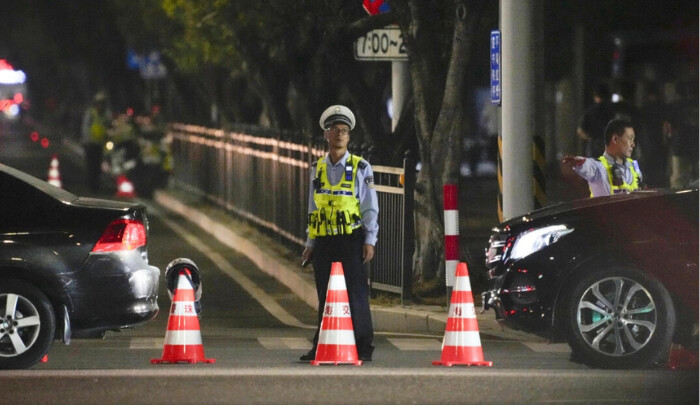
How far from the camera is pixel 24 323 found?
10.7 meters

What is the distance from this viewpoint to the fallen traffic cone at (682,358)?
11.0 metres

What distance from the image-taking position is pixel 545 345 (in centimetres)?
1258

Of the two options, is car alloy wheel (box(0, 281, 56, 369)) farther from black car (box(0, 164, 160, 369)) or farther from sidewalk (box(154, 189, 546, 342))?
sidewalk (box(154, 189, 546, 342))

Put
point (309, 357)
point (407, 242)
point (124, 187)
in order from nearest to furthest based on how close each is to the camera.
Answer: point (309, 357), point (407, 242), point (124, 187)

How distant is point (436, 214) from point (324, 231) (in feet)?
16.4

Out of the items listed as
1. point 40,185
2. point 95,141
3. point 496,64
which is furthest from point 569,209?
point 95,141

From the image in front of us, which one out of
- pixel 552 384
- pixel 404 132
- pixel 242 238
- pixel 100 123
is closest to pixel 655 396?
pixel 552 384

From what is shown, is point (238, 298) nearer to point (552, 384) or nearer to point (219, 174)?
point (552, 384)

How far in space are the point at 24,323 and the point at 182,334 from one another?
106 cm

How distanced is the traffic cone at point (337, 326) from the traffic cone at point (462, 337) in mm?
617

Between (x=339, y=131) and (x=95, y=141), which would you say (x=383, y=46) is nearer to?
(x=339, y=131)

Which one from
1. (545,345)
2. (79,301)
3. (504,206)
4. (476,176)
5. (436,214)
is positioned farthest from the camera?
(476,176)

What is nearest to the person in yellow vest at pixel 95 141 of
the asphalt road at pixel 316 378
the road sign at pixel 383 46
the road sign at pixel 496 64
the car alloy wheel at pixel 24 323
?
the road sign at pixel 383 46

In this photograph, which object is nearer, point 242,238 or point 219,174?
point 242,238
